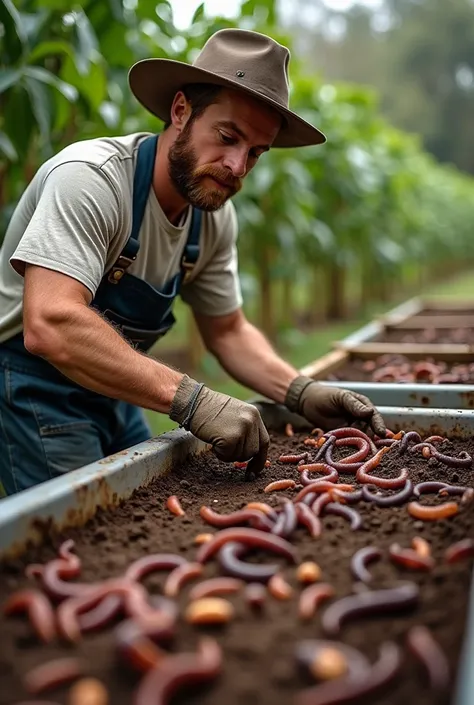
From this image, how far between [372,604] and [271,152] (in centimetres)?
715

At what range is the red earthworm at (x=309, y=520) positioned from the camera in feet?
6.56

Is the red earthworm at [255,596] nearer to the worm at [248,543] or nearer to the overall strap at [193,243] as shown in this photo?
the worm at [248,543]

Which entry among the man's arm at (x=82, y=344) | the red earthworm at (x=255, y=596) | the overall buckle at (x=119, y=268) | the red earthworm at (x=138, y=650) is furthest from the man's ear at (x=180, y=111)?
the red earthworm at (x=138, y=650)

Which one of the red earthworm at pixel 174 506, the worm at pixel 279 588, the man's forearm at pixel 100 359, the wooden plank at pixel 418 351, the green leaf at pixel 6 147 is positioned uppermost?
the green leaf at pixel 6 147

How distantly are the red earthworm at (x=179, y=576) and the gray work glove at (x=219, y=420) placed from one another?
0.81 metres

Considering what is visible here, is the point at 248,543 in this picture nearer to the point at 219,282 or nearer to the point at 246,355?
the point at 246,355

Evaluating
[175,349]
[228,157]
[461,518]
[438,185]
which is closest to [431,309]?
[175,349]

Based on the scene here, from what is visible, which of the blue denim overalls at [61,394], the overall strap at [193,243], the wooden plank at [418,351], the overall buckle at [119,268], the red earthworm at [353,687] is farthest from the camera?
the wooden plank at [418,351]

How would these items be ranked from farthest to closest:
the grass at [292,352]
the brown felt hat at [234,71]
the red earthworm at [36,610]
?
the grass at [292,352] < the brown felt hat at [234,71] < the red earthworm at [36,610]

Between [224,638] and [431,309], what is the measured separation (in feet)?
26.2

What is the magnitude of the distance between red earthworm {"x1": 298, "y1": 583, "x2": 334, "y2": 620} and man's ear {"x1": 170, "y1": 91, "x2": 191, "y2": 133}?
6.21ft

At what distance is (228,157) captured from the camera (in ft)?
9.42

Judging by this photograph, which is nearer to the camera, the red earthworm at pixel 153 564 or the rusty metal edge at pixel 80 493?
the red earthworm at pixel 153 564

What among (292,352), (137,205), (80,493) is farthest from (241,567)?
(292,352)
